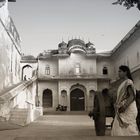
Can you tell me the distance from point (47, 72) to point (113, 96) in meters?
28.7

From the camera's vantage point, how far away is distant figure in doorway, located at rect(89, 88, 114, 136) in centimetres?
504

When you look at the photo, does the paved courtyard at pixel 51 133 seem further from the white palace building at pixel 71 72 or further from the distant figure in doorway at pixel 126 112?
the white palace building at pixel 71 72

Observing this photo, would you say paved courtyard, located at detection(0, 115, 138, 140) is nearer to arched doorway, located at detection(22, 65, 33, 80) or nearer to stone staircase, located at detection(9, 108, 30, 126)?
stone staircase, located at detection(9, 108, 30, 126)

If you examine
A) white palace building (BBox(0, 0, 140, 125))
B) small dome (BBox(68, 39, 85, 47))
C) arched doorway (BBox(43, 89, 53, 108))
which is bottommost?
arched doorway (BBox(43, 89, 53, 108))

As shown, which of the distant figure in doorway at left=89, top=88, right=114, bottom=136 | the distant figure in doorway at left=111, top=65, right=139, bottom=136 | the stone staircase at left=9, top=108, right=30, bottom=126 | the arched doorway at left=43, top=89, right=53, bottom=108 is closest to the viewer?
the distant figure in doorway at left=111, top=65, right=139, bottom=136

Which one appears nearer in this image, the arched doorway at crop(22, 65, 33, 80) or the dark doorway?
the dark doorway

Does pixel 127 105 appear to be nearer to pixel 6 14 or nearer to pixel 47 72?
pixel 6 14

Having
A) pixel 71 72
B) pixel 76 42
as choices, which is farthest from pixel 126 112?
pixel 76 42

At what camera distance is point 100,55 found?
33531 millimetres

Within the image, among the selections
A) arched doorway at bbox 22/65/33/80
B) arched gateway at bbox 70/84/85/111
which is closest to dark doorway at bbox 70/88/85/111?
arched gateway at bbox 70/84/85/111

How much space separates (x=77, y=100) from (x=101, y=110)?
27284mm

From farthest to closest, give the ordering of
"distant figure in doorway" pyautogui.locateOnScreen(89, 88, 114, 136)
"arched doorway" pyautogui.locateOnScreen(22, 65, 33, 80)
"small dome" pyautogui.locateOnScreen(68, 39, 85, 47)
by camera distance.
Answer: "arched doorway" pyautogui.locateOnScreen(22, 65, 33, 80)
"small dome" pyautogui.locateOnScreen(68, 39, 85, 47)
"distant figure in doorway" pyautogui.locateOnScreen(89, 88, 114, 136)

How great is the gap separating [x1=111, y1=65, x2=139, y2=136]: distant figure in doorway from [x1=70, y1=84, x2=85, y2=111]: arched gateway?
89.8ft

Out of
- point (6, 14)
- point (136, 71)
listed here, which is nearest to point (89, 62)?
point (136, 71)
